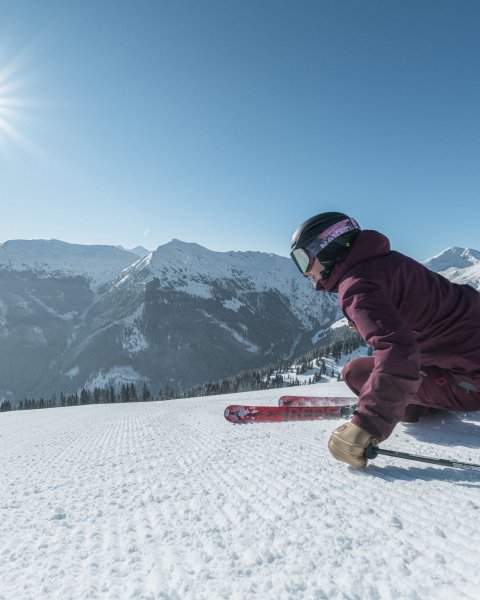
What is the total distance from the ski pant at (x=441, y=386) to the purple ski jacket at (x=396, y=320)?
11 cm

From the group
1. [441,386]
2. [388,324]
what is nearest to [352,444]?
[388,324]

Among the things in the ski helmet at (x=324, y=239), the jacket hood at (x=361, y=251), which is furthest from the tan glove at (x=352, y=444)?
the ski helmet at (x=324, y=239)

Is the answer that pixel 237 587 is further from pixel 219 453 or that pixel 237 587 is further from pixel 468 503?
pixel 219 453

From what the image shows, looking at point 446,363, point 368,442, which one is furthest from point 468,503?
point 446,363

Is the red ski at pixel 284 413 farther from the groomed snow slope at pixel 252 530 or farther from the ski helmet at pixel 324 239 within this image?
the ski helmet at pixel 324 239

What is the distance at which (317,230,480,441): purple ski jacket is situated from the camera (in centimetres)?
257

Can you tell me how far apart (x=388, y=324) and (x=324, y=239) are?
1.14 metres

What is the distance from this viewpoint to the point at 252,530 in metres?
1.88

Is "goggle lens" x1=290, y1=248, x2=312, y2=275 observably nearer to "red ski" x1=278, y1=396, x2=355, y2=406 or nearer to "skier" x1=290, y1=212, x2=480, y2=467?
"skier" x1=290, y1=212, x2=480, y2=467

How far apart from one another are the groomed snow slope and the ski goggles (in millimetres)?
1817

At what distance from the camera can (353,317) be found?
2.95 m

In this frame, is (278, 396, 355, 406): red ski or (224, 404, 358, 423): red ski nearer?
(224, 404, 358, 423): red ski

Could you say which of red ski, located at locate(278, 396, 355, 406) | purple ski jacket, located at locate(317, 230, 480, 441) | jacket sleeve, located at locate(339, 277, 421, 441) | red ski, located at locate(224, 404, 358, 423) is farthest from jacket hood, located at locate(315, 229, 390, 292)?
red ski, located at locate(278, 396, 355, 406)

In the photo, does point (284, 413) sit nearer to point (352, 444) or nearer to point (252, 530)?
point (352, 444)
